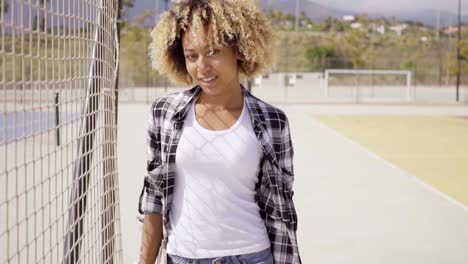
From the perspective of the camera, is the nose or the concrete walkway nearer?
the nose

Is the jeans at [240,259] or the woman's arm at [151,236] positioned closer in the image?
the jeans at [240,259]

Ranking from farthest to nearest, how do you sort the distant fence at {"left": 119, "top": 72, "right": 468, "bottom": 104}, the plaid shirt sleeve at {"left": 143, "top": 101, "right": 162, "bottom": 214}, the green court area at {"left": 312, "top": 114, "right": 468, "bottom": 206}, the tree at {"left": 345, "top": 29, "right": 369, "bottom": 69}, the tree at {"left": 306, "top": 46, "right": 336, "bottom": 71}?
the tree at {"left": 306, "top": 46, "right": 336, "bottom": 71} < the tree at {"left": 345, "top": 29, "right": 369, "bottom": 69} < the distant fence at {"left": 119, "top": 72, "right": 468, "bottom": 104} < the green court area at {"left": 312, "top": 114, "right": 468, "bottom": 206} < the plaid shirt sleeve at {"left": 143, "top": 101, "right": 162, "bottom": 214}

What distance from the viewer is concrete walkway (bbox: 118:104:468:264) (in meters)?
5.76

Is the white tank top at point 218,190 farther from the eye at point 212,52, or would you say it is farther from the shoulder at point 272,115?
the eye at point 212,52

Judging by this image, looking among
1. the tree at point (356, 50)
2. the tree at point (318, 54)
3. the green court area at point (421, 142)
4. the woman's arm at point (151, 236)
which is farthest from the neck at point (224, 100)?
the tree at point (318, 54)

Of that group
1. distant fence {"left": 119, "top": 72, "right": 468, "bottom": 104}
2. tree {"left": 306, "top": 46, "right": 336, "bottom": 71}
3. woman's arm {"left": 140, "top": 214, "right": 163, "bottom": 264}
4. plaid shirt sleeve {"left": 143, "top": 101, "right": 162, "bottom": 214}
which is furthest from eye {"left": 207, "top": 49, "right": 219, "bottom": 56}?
tree {"left": 306, "top": 46, "right": 336, "bottom": 71}

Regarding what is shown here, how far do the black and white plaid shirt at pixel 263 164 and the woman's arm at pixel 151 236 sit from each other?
36 mm

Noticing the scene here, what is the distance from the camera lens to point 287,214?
8.02ft

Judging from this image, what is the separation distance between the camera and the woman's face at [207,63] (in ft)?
7.87

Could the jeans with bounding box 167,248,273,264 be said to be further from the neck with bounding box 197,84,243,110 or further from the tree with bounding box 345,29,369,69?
the tree with bounding box 345,29,369,69

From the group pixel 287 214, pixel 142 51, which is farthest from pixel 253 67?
pixel 142 51

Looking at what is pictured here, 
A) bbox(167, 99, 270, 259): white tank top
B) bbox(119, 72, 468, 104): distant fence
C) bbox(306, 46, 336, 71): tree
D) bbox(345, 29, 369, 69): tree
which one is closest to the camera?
bbox(167, 99, 270, 259): white tank top

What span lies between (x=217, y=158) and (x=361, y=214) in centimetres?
513

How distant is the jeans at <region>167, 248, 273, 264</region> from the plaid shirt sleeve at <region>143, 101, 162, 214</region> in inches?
8.1
